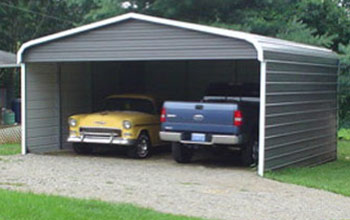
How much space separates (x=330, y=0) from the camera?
96.5ft

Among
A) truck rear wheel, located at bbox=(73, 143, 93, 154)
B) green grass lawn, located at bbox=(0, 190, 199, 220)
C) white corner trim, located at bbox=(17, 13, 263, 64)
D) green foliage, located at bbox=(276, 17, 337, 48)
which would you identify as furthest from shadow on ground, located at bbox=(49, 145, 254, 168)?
green foliage, located at bbox=(276, 17, 337, 48)

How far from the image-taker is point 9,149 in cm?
1777

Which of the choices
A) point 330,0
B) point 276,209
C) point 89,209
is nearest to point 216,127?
point 276,209

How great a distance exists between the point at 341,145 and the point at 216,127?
370 inches

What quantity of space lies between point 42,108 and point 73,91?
1.42 meters

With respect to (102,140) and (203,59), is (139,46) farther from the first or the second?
(102,140)

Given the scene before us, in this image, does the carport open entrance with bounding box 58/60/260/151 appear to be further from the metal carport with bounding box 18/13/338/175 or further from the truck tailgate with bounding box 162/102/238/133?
the truck tailgate with bounding box 162/102/238/133

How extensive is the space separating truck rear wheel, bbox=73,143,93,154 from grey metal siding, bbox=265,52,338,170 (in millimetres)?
5292

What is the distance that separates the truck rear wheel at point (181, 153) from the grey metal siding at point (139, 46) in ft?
6.97

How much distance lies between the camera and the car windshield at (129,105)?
17.3 metres

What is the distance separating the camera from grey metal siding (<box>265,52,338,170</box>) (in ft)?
46.0

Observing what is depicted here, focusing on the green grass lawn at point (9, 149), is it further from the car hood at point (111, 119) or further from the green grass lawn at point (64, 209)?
the green grass lawn at point (64, 209)

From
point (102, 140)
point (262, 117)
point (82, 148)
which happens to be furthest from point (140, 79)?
point (262, 117)

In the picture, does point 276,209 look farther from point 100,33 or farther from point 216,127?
point 100,33
